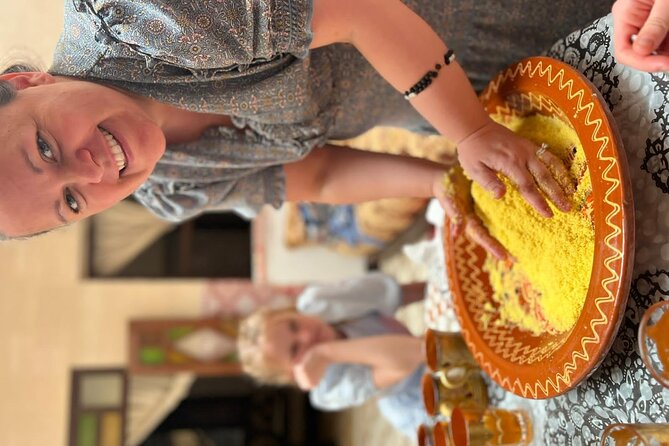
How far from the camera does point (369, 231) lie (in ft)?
8.92

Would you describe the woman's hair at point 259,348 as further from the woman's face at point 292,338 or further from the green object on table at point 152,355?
the green object on table at point 152,355

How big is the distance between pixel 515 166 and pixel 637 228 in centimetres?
15

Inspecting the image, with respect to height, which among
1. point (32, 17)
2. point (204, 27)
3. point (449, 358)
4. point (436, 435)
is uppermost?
point (32, 17)

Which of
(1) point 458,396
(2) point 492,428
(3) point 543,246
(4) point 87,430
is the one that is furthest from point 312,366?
(4) point 87,430

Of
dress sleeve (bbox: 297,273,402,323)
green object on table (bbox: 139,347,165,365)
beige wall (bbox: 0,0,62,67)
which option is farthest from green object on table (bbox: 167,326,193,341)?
beige wall (bbox: 0,0,62,67)

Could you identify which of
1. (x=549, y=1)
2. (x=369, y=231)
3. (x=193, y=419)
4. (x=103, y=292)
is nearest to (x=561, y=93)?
(x=549, y=1)

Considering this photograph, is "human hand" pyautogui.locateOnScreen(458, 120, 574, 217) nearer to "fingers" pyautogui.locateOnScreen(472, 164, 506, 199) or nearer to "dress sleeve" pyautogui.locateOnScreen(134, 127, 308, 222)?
"fingers" pyautogui.locateOnScreen(472, 164, 506, 199)

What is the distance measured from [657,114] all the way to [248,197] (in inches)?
23.7

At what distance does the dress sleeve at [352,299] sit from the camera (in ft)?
6.74

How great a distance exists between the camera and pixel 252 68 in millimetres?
744

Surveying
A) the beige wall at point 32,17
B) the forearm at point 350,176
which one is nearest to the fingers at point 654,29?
the forearm at point 350,176

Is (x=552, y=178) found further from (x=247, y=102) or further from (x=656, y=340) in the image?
(x=247, y=102)

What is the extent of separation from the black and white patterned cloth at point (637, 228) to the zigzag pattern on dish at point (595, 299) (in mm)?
38

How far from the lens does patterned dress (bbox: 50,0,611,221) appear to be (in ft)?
2.19
